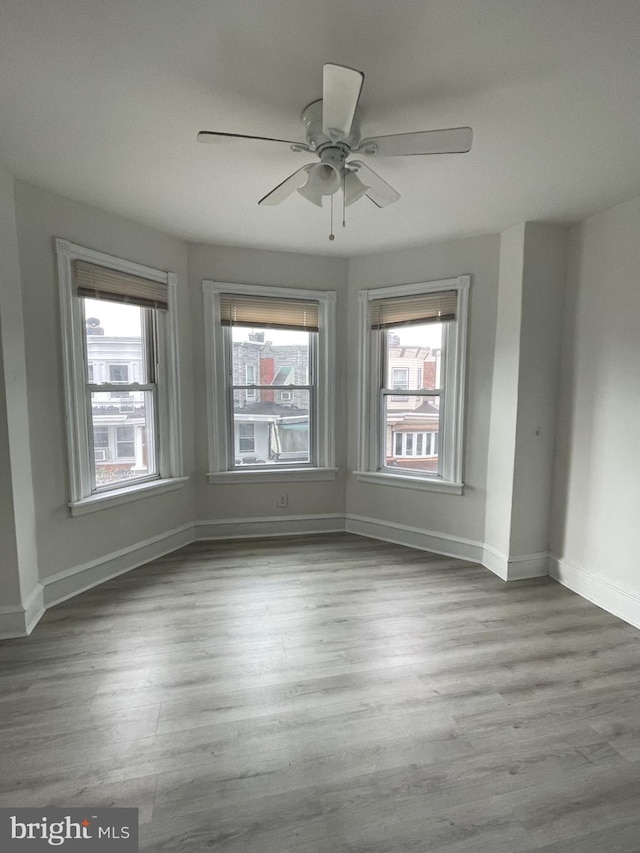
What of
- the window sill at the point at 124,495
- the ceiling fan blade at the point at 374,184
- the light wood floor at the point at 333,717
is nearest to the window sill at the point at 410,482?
the light wood floor at the point at 333,717

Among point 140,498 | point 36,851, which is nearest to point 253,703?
point 36,851

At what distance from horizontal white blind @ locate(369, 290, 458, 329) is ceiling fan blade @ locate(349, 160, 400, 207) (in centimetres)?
144

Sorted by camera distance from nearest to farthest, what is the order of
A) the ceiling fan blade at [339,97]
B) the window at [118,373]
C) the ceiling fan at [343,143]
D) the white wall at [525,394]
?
the ceiling fan blade at [339,97], the ceiling fan at [343,143], the white wall at [525,394], the window at [118,373]

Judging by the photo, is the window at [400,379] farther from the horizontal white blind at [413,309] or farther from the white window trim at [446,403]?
the horizontal white blind at [413,309]

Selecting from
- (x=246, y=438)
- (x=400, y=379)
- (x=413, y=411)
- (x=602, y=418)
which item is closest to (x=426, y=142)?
(x=602, y=418)

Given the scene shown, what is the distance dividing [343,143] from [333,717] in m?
2.46

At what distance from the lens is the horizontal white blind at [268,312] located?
3506 millimetres

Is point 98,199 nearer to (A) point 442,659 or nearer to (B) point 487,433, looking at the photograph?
(B) point 487,433

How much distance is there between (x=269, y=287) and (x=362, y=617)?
271cm

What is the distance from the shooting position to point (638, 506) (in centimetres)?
246

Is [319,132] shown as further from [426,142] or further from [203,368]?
[203,368]

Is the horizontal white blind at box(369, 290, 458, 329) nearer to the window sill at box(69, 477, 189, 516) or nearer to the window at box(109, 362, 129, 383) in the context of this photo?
the window at box(109, 362, 129, 383)

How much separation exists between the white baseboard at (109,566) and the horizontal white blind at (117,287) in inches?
72.7

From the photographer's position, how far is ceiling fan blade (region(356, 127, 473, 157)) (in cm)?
149
